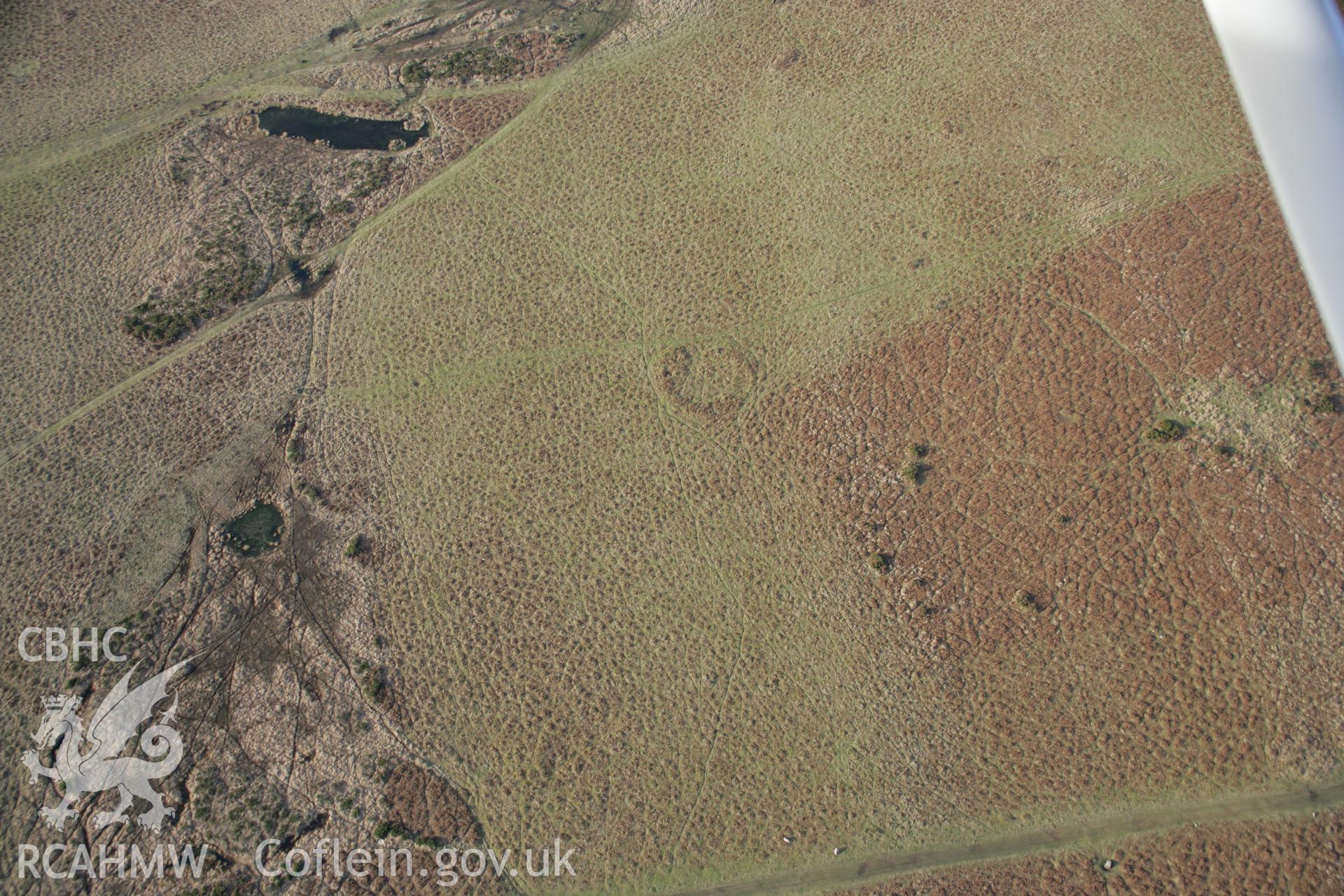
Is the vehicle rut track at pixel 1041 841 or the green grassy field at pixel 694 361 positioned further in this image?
the green grassy field at pixel 694 361

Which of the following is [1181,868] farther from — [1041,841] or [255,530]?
[255,530]

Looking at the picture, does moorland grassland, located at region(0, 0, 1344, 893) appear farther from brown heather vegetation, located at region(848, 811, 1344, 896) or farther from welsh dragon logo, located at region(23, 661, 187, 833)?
welsh dragon logo, located at region(23, 661, 187, 833)

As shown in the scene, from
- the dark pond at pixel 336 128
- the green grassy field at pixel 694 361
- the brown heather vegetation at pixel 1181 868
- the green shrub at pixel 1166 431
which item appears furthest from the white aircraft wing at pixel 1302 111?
the dark pond at pixel 336 128

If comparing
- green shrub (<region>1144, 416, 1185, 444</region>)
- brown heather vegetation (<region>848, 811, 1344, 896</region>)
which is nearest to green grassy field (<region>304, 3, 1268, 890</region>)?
brown heather vegetation (<region>848, 811, 1344, 896</region>)

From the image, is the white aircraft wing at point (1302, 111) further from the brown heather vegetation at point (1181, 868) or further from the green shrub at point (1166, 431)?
the brown heather vegetation at point (1181, 868)

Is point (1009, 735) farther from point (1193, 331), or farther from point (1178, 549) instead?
point (1193, 331)

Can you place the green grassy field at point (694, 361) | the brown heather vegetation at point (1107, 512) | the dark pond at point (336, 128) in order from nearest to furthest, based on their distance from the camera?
the brown heather vegetation at point (1107, 512), the green grassy field at point (694, 361), the dark pond at point (336, 128)
